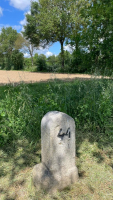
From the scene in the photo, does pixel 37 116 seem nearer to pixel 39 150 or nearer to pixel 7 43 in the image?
pixel 39 150

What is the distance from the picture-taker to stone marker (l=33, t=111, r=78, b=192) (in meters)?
1.71

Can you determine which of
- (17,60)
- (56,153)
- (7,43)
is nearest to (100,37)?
(56,153)

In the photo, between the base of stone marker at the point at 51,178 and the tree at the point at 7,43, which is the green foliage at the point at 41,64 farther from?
the base of stone marker at the point at 51,178

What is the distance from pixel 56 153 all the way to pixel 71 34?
28.5 feet

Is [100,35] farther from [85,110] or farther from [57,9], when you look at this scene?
[57,9]

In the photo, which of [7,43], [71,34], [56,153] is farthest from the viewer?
[7,43]

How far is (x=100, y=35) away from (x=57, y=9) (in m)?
13.2

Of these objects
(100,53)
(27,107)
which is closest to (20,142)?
(27,107)

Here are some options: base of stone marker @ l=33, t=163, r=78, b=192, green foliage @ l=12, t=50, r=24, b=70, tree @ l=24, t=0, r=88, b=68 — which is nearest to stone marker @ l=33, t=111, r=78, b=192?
base of stone marker @ l=33, t=163, r=78, b=192

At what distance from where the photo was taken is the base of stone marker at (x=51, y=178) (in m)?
1.80

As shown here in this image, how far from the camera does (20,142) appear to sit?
2.92 metres

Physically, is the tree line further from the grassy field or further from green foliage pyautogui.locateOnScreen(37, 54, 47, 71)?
the grassy field

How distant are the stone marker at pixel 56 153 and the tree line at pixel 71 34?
277 centimetres

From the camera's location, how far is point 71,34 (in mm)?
9195
